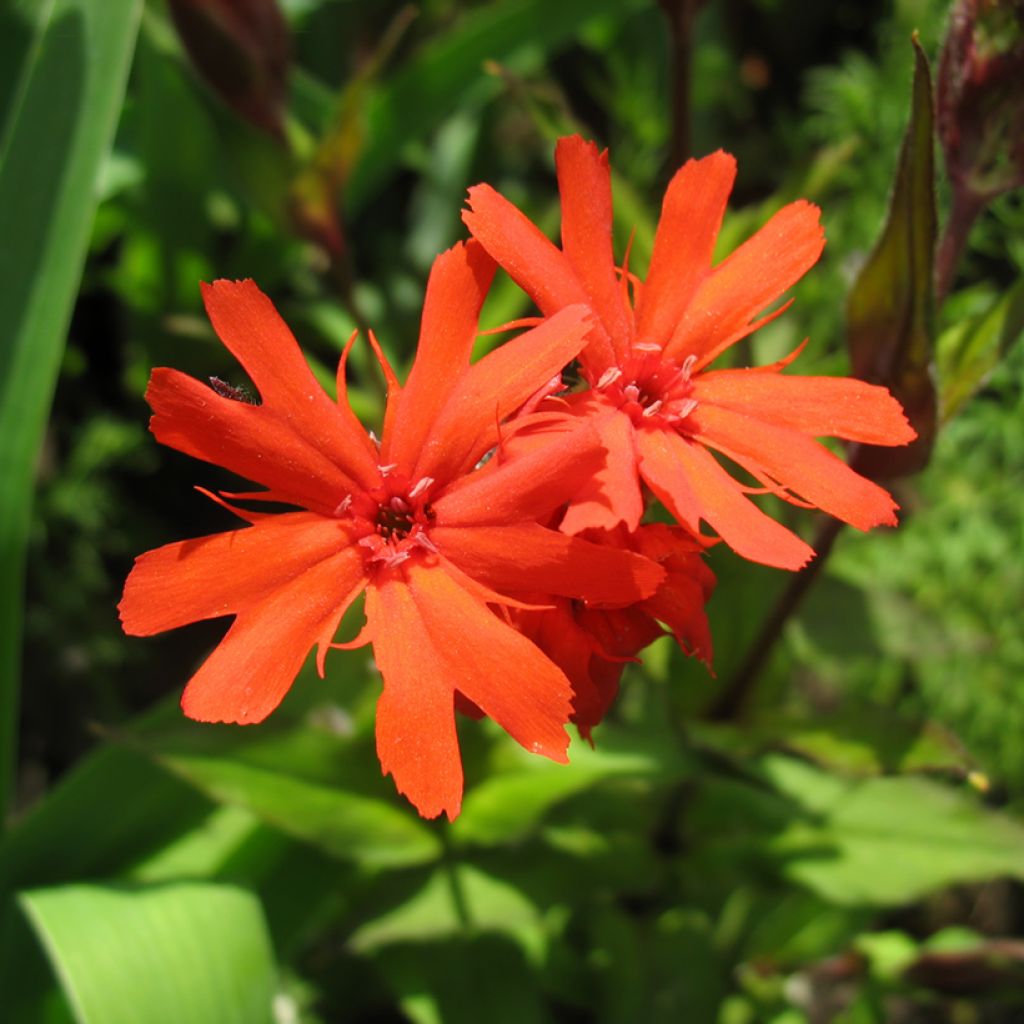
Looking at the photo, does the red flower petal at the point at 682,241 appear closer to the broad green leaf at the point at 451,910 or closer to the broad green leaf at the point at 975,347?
the broad green leaf at the point at 975,347

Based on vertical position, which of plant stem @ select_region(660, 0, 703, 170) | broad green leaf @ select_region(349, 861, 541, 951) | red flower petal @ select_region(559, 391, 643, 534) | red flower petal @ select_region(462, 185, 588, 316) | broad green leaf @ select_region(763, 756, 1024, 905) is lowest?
broad green leaf @ select_region(763, 756, 1024, 905)

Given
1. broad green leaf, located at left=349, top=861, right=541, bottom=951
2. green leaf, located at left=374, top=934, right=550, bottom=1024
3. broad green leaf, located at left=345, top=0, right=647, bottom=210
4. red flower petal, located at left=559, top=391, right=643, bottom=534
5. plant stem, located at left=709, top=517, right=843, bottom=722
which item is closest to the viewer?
red flower petal, located at left=559, top=391, right=643, bottom=534

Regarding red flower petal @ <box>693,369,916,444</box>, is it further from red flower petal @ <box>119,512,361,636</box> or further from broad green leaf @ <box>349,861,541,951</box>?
broad green leaf @ <box>349,861,541,951</box>

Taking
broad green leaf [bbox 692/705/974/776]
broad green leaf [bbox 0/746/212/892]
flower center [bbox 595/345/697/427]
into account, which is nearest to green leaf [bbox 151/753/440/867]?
broad green leaf [bbox 0/746/212/892]

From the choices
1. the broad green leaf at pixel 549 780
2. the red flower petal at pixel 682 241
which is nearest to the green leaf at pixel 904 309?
the red flower petal at pixel 682 241

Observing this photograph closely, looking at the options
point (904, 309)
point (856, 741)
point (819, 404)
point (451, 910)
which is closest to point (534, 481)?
point (819, 404)

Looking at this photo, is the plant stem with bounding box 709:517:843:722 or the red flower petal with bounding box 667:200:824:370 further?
the plant stem with bounding box 709:517:843:722
